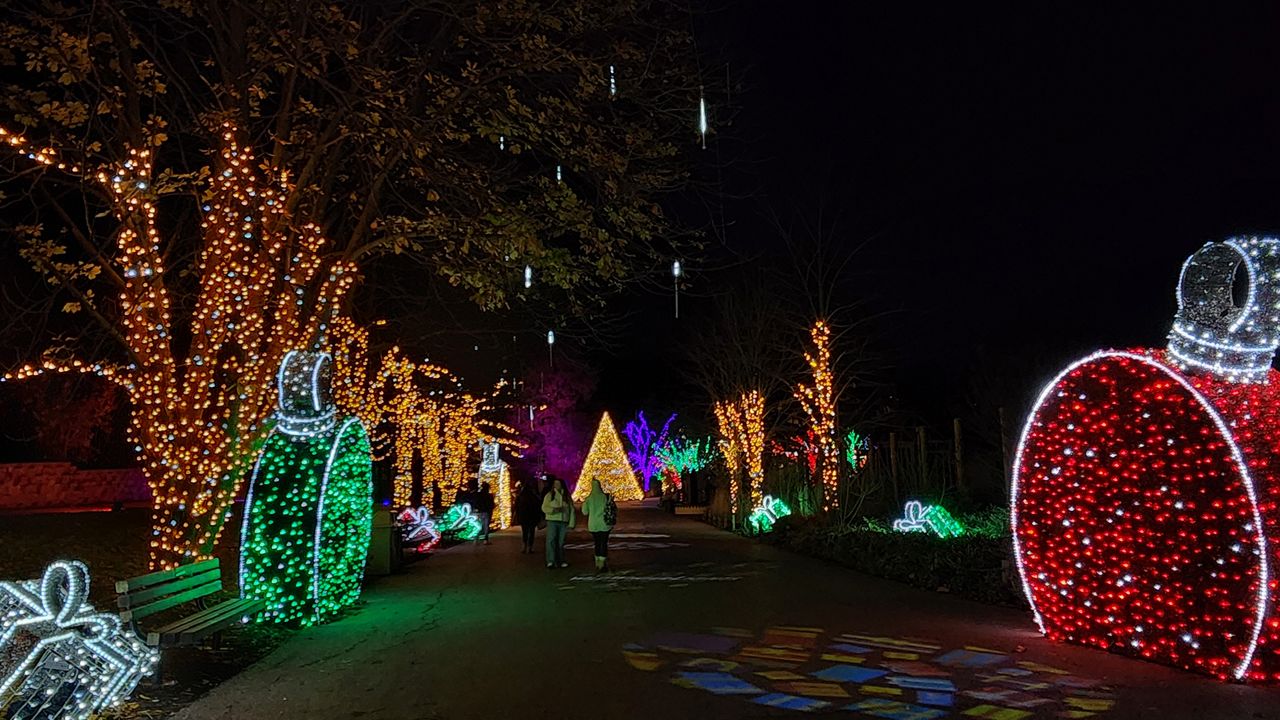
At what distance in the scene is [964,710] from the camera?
6.27m

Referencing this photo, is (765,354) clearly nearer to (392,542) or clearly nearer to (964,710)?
(392,542)

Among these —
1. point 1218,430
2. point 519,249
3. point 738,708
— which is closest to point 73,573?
point 738,708

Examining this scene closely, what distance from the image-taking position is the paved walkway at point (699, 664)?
651 cm

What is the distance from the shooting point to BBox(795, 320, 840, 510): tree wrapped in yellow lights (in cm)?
2059

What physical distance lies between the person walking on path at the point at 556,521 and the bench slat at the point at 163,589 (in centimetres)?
738

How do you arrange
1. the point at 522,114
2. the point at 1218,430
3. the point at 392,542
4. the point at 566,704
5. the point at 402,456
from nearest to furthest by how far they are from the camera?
1. the point at 566,704
2. the point at 1218,430
3. the point at 522,114
4. the point at 392,542
5. the point at 402,456

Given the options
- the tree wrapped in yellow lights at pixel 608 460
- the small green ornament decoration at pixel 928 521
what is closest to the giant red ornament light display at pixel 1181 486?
the small green ornament decoration at pixel 928 521

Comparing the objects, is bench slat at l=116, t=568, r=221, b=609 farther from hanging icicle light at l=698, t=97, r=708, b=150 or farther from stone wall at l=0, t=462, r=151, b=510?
stone wall at l=0, t=462, r=151, b=510

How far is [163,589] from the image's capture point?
8.09m

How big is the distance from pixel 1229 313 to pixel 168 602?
28.7 ft

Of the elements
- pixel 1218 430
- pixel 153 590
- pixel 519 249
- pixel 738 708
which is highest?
pixel 519 249

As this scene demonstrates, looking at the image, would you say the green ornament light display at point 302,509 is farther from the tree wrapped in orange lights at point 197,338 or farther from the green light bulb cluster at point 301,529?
the tree wrapped in orange lights at point 197,338

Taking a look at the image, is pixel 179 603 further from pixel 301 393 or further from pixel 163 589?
pixel 301 393

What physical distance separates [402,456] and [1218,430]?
22608mm
